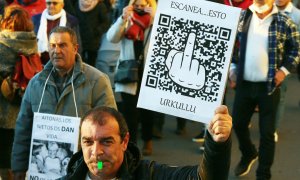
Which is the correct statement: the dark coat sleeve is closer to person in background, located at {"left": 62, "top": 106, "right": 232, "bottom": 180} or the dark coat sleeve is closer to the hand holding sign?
person in background, located at {"left": 62, "top": 106, "right": 232, "bottom": 180}

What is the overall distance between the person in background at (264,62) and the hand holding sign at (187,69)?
253cm

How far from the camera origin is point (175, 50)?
4.14 meters

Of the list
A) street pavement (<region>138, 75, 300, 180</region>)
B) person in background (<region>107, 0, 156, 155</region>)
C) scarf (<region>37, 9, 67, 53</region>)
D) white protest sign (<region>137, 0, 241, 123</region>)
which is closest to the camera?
white protest sign (<region>137, 0, 241, 123</region>)

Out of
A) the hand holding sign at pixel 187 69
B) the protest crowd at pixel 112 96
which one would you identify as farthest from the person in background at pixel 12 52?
the hand holding sign at pixel 187 69

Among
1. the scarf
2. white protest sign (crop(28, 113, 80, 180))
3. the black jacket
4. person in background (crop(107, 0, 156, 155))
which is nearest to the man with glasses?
the scarf

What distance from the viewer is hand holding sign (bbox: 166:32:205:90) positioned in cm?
405

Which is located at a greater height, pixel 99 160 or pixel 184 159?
pixel 99 160

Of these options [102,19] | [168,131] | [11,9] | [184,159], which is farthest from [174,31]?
[102,19]

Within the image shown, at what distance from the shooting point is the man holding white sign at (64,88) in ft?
16.0

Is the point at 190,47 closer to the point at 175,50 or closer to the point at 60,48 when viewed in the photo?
the point at 175,50

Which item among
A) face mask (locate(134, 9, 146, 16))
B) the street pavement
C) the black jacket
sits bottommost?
the street pavement

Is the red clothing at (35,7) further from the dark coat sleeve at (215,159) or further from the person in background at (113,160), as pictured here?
the dark coat sleeve at (215,159)

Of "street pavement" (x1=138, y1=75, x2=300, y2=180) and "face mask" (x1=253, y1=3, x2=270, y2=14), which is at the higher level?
"face mask" (x1=253, y1=3, x2=270, y2=14)

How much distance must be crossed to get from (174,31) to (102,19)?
5599mm
